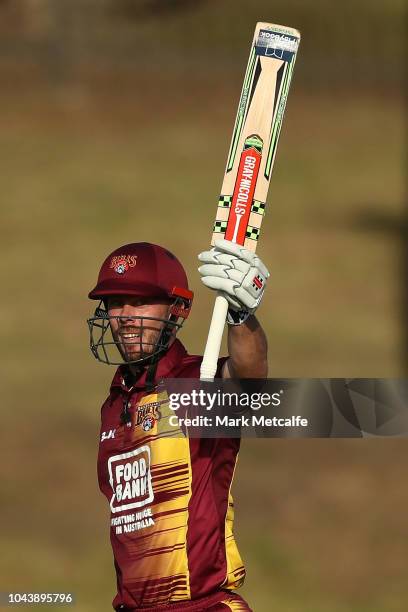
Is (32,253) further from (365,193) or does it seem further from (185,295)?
A: (185,295)

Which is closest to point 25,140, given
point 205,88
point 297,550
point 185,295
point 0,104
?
point 0,104

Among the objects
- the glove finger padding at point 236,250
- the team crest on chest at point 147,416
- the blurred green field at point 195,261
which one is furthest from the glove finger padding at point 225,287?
the blurred green field at point 195,261

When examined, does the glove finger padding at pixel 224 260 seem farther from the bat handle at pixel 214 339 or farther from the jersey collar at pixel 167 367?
the jersey collar at pixel 167 367

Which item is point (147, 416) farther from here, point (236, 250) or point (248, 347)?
point (236, 250)

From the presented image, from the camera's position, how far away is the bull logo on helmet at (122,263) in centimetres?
477

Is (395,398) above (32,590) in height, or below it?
below

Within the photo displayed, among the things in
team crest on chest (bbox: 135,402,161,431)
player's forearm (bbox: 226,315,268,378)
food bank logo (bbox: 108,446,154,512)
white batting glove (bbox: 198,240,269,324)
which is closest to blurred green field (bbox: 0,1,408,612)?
food bank logo (bbox: 108,446,154,512)

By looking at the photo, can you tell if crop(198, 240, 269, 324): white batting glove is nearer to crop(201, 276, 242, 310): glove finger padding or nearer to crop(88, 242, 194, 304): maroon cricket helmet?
crop(201, 276, 242, 310): glove finger padding

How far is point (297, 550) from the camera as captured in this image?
11.5m

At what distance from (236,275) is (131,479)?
0.84m

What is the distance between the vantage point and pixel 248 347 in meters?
4.35

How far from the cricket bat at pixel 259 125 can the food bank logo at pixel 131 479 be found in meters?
0.83

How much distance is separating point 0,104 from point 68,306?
6.03 m

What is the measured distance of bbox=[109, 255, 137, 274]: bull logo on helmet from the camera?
477 cm
